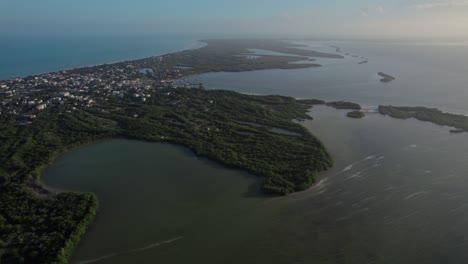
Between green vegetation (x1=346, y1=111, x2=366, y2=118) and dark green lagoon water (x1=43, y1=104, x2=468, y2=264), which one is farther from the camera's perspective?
green vegetation (x1=346, y1=111, x2=366, y2=118)

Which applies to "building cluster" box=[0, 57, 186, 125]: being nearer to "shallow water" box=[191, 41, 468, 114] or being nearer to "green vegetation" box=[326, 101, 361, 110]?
"shallow water" box=[191, 41, 468, 114]

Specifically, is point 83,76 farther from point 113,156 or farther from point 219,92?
point 113,156

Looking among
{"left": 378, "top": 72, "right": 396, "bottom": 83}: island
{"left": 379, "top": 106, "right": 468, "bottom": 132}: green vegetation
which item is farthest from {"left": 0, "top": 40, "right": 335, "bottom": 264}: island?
{"left": 378, "top": 72, "right": 396, "bottom": 83}: island

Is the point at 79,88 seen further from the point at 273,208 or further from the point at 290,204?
the point at 290,204

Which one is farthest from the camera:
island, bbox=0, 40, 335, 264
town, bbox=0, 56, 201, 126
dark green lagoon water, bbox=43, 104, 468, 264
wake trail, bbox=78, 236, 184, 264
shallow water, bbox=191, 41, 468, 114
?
shallow water, bbox=191, 41, 468, 114

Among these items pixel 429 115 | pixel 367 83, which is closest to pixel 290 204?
pixel 429 115

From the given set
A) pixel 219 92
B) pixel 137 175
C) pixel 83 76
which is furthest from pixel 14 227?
pixel 83 76

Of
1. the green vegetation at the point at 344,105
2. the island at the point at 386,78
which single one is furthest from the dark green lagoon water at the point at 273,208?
the island at the point at 386,78
